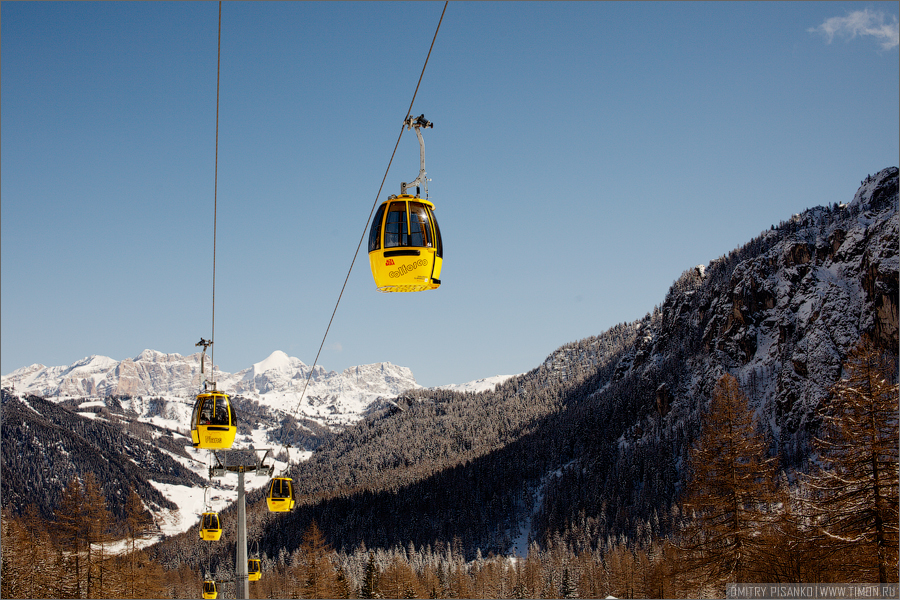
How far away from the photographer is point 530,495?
176500 millimetres

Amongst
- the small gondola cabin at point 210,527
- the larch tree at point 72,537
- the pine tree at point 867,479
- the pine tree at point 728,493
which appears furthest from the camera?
the small gondola cabin at point 210,527

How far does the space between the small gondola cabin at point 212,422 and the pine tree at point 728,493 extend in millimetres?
16849

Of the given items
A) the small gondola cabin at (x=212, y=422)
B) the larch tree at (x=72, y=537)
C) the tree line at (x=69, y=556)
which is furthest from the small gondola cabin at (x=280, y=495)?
the small gondola cabin at (x=212, y=422)

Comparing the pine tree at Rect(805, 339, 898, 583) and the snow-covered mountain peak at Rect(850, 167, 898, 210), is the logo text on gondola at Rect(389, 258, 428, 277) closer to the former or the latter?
the pine tree at Rect(805, 339, 898, 583)

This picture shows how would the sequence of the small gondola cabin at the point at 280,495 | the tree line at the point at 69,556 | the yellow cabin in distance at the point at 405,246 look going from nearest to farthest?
1. the yellow cabin in distance at the point at 405,246
2. the tree line at the point at 69,556
3. the small gondola cabin at the point at 280,495

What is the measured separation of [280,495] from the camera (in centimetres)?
3744

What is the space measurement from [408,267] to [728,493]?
17314 mm

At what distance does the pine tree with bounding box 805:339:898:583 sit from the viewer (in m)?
18.7

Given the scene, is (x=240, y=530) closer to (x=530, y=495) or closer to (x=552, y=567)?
(x=552, y=567)

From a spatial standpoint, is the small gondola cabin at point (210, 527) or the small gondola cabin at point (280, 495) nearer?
the small gondola cabin at point (280, 495)

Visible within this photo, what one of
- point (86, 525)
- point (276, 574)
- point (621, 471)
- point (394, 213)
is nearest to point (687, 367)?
point (621, 471)

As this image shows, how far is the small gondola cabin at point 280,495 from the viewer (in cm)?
3694

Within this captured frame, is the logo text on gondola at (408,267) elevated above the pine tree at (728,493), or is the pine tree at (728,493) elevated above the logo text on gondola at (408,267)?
the logo text on gondola at (408,267)

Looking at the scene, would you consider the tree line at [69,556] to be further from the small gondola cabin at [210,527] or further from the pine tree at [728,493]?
the pine tree at [728,493]
